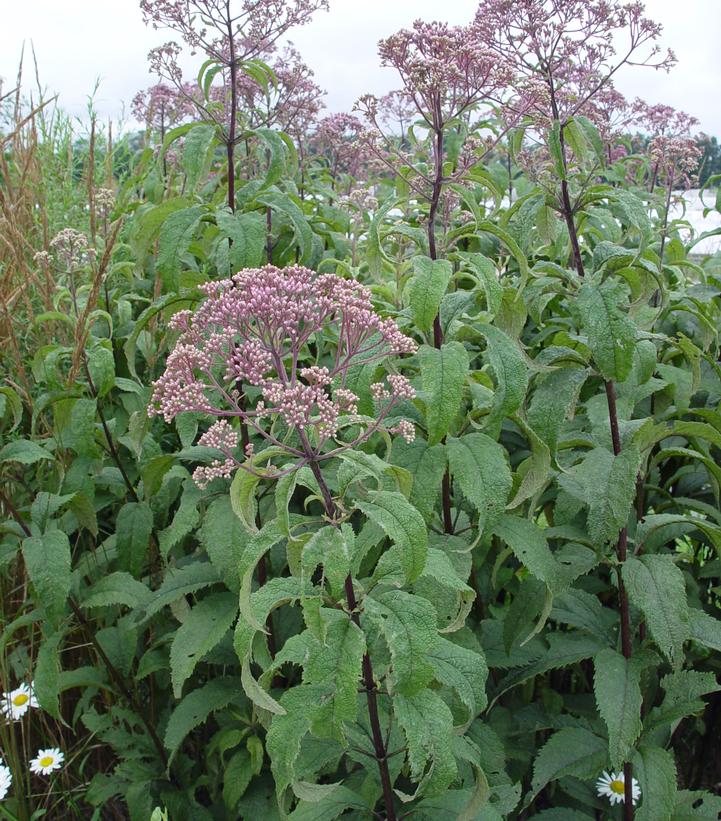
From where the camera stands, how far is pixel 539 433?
2.26m

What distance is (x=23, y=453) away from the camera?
2703mm

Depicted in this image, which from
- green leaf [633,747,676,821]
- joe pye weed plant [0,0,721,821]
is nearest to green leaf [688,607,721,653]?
joe pye weed plant [0,0,721,821]

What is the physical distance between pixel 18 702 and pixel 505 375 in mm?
2335

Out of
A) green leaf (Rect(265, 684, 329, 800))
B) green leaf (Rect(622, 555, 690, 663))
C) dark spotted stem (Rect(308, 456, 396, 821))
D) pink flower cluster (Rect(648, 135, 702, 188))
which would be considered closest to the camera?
dark spotted stem (Rect(308, 456, 396, 821))

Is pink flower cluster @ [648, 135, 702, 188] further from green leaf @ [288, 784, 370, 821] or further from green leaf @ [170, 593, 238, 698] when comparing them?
green leaf @ [288, 784, 370, 821]

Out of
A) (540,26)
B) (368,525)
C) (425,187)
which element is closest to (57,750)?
(368,525)

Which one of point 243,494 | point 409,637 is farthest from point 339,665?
point 243,494

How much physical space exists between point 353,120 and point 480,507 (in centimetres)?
331

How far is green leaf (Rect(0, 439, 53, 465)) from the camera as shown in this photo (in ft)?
8.73

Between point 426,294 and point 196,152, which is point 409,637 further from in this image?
point 196,152

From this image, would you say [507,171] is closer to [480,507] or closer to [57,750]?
[480,507]

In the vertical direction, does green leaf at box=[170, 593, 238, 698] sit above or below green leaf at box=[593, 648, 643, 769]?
above

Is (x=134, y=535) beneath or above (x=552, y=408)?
beneath

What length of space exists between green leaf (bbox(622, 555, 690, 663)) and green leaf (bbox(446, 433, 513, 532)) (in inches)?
17.4
